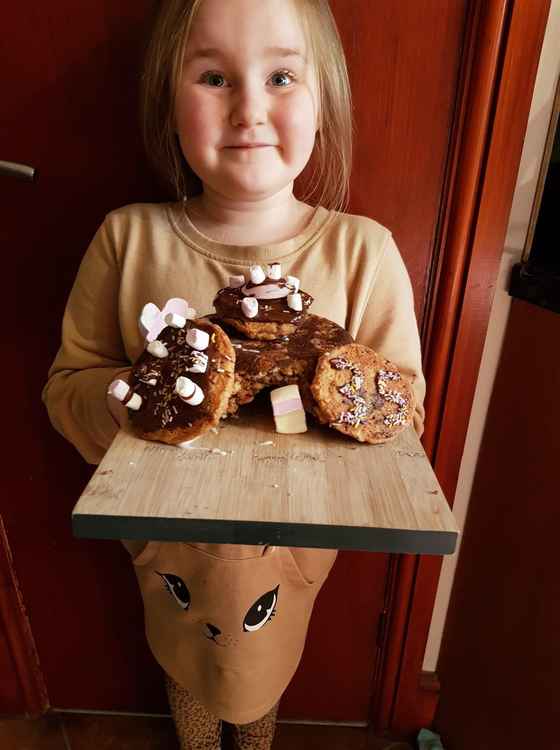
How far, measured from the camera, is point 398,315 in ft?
2.15

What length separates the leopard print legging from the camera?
0.90 meters

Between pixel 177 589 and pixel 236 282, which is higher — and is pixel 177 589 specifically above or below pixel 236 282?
below

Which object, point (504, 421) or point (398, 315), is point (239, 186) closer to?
point (398, 315)

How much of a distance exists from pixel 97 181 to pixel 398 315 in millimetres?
460

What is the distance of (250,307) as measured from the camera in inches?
18.9

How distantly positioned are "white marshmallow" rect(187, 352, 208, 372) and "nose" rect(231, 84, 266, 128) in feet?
0.79

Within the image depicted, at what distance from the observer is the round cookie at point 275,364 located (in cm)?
47

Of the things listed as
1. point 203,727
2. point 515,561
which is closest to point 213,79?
point 515,561

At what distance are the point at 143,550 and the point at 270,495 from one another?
40 cm

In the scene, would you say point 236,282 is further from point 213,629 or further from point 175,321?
point 213,629

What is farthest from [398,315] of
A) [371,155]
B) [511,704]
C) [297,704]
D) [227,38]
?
[297,704]

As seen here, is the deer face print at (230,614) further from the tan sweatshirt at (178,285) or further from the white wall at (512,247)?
the white wall at (512,247)

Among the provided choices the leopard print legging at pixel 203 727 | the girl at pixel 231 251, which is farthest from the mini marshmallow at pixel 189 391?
the leopard print legging at pixel 203 727

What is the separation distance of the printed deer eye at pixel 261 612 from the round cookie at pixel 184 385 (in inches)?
13.6
